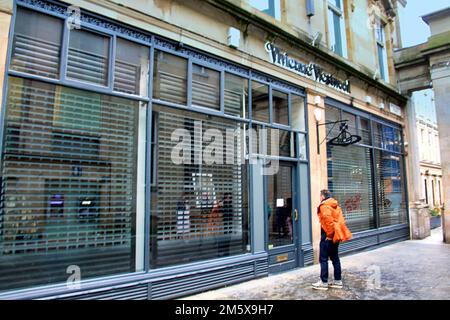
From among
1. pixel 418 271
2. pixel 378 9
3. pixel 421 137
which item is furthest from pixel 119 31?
pixel 421 137

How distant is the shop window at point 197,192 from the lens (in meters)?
5.48

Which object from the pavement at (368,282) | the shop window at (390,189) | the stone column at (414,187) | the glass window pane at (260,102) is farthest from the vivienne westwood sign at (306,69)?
the stone column at (414,187)

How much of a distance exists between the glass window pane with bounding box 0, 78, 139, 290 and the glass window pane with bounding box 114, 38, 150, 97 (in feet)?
1.11

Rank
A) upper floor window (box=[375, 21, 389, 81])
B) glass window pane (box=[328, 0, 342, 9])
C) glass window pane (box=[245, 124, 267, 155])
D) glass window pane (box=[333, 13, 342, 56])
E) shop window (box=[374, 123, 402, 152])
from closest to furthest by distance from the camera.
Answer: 1. glass window pane (box=[245, 124, 267, 155])
2. glass window pane (box=[333, 13, 342, 56])
3. glass window pane (box=[328, 0, 342, 9])
4. shop window (box=[374, 123, 402, 152])
5. upper floor window (box=[375, 21, 389, 81])

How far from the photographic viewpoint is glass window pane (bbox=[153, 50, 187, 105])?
18.6ft

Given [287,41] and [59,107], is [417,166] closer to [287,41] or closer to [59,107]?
[287,41]

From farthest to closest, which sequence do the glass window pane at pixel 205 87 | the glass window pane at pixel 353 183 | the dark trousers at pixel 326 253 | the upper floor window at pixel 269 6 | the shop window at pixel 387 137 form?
the shop window at pixel 387 137, the glass window pane at pixel 353 183, the upper floor window at pixel 269 6, the glass window pane at pixel 205 87, the dark trousers at pixel 326 253

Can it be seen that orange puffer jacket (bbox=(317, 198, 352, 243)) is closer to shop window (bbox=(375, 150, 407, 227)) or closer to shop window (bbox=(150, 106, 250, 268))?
shop window (bbox=(150, 106, 250, 268))

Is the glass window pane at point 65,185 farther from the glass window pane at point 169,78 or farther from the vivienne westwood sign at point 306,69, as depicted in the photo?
the vivienne westwood sign at point 306,69

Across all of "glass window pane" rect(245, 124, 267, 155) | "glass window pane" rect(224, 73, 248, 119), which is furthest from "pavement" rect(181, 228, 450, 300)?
"glass window pane" rect(224, 73, 248, 119)

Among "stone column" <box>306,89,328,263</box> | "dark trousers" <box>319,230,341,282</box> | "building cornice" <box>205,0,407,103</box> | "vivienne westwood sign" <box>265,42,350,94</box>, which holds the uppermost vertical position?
"building cornice" <box>205,0,407,103</box>

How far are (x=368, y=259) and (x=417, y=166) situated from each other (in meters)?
6.29

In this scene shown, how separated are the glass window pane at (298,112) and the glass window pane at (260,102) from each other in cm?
112

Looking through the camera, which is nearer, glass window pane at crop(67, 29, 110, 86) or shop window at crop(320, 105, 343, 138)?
glass window pane at crop(67, 29, 110, 86)
